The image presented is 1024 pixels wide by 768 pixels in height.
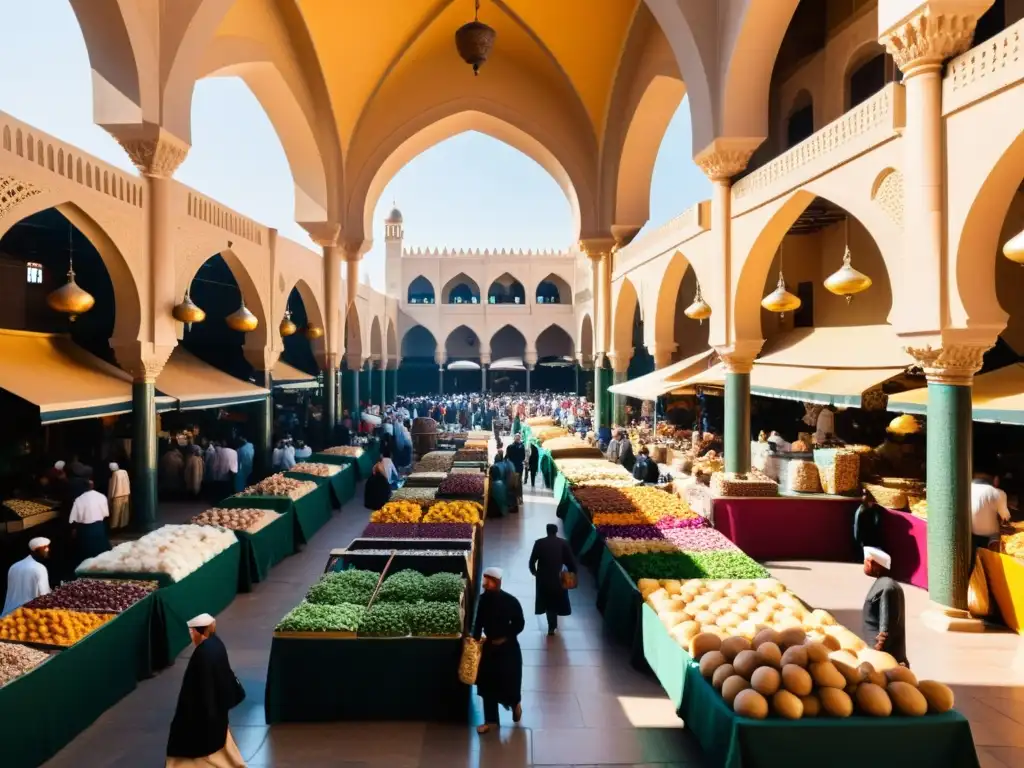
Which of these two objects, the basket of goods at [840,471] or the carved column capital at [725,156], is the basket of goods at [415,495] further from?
the carved column capital at [725,156]

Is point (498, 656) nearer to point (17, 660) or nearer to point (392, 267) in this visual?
point (17, 660)

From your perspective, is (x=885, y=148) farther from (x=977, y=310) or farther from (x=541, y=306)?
(x=541, y=306)

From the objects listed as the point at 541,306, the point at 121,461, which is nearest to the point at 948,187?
the point at 121,461

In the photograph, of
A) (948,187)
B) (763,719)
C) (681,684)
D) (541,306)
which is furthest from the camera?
(541,306)

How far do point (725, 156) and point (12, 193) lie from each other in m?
8.32

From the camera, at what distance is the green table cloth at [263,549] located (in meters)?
7.74

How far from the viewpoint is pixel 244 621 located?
269 inches

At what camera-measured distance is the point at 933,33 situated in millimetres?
5863

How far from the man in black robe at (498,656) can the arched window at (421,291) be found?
1301 inches

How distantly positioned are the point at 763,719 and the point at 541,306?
30.1m

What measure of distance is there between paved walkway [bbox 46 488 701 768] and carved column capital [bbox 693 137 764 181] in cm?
659

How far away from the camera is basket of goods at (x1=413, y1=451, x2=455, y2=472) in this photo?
1239 cm

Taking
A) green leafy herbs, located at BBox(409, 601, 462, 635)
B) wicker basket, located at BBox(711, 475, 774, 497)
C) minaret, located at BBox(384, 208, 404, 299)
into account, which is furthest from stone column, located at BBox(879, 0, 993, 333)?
minaret, located at BBox(384, 208, 404, 299)

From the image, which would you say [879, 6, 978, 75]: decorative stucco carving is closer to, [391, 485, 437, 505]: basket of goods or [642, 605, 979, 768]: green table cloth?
[642, 605, 979, 768]: green table cloth
